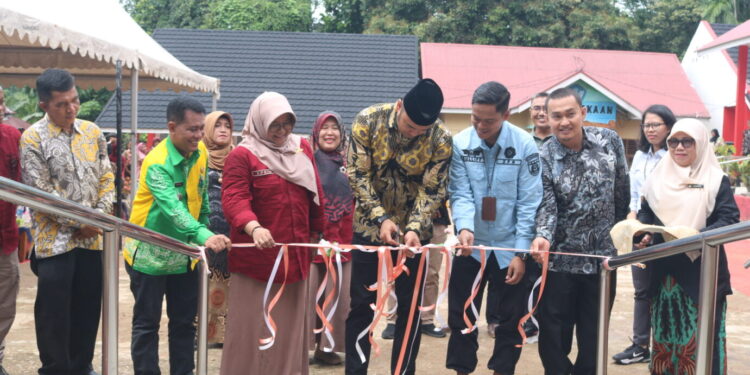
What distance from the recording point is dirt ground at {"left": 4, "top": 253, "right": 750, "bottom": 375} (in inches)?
195

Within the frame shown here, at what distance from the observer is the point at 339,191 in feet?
17.2

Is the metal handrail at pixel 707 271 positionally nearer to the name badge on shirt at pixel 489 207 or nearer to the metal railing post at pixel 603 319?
the metal railing post at pixel 603 319

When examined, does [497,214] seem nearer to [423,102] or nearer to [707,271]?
[423,102]

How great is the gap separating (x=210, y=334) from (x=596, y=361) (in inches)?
108

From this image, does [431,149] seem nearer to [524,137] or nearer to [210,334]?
[524,137]

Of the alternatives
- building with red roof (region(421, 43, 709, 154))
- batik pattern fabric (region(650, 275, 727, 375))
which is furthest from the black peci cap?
building with red roof (region(421, 43, 709, 154))

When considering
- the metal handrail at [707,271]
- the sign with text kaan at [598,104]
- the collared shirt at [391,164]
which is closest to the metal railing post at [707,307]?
the metal handrail at [707,271]

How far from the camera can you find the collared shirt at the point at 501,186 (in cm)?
410

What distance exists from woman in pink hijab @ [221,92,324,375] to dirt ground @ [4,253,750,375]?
3.66ft

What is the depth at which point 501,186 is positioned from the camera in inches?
163

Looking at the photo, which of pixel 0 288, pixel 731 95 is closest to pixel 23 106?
pixel 731 95

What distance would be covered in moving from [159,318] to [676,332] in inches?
115

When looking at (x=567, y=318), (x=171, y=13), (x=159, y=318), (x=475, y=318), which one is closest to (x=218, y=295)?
(x=159, y=318)

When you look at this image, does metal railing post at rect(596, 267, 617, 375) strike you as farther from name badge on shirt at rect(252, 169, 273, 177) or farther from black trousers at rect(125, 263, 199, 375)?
black trousers at rect(125, 263, 199, 375)
